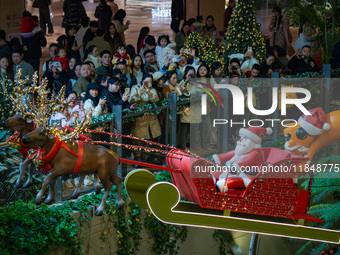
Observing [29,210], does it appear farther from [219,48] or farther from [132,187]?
[219,48]

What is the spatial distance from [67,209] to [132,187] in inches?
57.9

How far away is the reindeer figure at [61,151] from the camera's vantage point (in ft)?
21.7

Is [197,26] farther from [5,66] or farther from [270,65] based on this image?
[5,66]

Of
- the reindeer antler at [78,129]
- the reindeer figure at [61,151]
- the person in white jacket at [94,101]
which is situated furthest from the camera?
the person in white jacket at [94,101]

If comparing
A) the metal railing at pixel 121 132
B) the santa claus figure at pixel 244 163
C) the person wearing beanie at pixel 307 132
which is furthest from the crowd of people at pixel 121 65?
the person wearing beanie at pixel 307 132

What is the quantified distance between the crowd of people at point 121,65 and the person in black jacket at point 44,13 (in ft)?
5.06

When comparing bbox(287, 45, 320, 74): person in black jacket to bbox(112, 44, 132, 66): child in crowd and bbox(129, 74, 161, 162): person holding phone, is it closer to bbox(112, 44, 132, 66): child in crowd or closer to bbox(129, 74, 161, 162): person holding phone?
bbox(112, 44, 132, 66): child in crowd

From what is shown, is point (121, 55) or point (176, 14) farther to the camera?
point (176, 14)

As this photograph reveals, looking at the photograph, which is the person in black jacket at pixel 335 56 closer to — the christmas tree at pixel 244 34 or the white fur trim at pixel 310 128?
the christmas tree at pixel 244 34

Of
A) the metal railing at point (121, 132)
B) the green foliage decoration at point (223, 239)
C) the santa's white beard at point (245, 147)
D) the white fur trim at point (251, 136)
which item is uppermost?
the white fur trim at point (251, 136)

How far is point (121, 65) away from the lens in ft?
35.4

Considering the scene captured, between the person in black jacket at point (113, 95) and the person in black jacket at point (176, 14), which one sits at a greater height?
the person in black jacket at point (176, 14)

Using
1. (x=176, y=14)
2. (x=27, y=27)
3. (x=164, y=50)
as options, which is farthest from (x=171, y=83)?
(x=176, y=14)

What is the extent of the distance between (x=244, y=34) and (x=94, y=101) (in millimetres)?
5268
